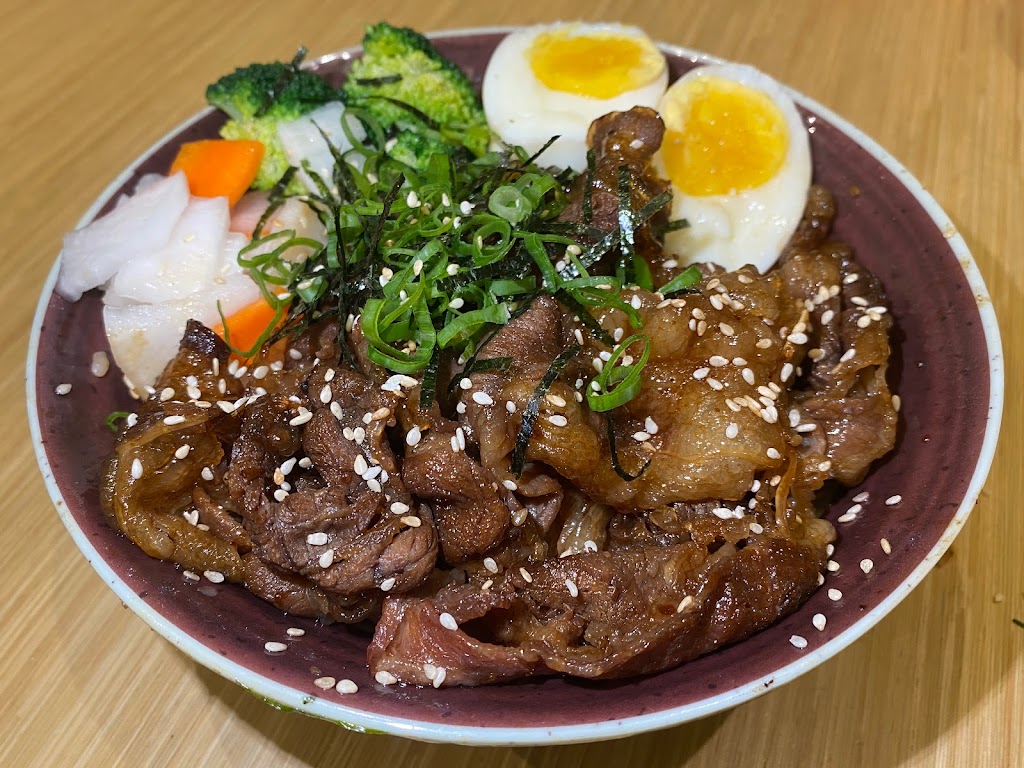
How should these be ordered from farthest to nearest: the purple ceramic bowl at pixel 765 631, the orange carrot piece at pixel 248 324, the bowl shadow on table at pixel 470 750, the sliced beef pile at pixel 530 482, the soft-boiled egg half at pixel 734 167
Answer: the soft-boiled egg half at pixel 734 167, the orange carrot piece at pixel 248 324, the bowl shadow on table at pixel 470 750, the sliced beef pile at pixel 530 482, the purple ceramic bowl at pixel 765 631

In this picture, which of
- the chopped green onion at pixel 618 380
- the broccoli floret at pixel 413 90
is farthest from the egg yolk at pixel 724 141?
the chopped green onion at pixel 618 380

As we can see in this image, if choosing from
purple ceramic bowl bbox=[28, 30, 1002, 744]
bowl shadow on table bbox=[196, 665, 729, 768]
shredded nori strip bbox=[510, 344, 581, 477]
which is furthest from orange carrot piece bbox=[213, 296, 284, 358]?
bowl shadow on table bbox=[196, 665, 729, 768]

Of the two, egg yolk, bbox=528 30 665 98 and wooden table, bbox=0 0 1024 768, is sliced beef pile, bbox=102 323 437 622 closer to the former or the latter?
wooden table, bbox=0 0 1024 768

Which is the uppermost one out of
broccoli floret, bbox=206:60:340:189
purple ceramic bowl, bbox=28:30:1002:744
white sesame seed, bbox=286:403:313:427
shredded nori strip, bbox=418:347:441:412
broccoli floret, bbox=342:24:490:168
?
broccoli floret, bbox=206:60:340:189

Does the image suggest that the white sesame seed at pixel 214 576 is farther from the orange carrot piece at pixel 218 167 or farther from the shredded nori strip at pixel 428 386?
the orange carrot piece at pixel 218 167

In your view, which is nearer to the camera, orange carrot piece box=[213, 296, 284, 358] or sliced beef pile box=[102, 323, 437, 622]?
sliced beef pile box=[102, 323, 437, 622]

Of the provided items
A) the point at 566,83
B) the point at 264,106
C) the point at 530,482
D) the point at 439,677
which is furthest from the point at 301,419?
the point at 566,83
